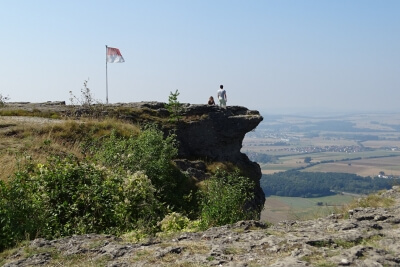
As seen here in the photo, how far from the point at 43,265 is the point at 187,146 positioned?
594 inches

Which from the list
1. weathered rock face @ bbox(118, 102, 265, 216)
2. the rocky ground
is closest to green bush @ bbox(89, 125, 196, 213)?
the rocky ground

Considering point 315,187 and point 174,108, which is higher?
point 174,108

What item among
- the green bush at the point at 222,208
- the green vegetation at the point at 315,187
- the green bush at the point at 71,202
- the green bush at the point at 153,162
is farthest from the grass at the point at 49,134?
the green vegetation at the point at 315,187

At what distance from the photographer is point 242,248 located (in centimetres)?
531

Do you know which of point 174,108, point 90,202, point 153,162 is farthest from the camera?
point 174,108

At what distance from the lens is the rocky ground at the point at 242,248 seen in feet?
15.7

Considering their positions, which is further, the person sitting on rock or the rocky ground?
the person sitting on rock

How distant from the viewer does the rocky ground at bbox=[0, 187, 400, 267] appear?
4797 millimetres

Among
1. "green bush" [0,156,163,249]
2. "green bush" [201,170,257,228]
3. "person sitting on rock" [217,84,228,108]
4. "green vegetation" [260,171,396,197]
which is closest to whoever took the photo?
"green bush" [0,156,163,249]

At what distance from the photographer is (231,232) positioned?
20.1 ft

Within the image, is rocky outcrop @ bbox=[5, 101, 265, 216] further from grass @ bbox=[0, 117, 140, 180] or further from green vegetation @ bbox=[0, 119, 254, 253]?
green vegetation @ bbox=[0, 119, 254, 253]

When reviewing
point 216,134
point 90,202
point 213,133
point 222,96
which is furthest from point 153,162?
point 222,96

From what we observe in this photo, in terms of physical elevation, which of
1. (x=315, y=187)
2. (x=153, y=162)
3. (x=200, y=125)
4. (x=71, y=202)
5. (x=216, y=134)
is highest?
(x=200, y=125)

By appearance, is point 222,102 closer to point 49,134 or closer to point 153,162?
point 49,134
